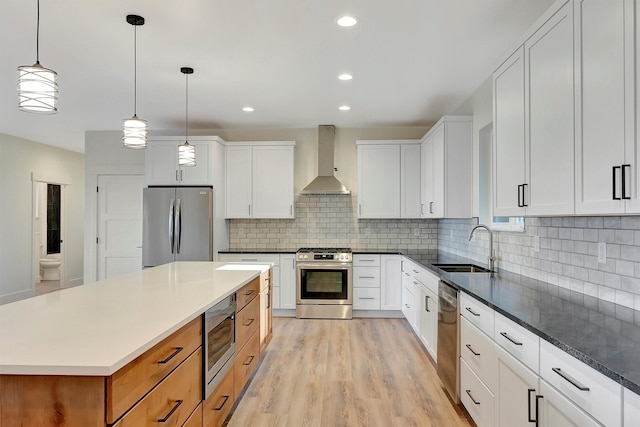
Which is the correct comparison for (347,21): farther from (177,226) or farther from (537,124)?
(177,226)

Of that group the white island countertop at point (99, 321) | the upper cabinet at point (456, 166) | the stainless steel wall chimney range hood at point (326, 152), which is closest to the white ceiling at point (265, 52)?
the upper cabinet at point (456, 166)

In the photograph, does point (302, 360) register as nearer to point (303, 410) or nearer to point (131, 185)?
point (303, 410)

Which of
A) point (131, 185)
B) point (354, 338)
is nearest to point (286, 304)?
point (354, 338)

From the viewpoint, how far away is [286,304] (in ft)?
17.2

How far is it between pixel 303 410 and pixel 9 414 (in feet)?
6.35

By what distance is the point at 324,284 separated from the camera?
514cm

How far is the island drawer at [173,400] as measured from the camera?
136cm

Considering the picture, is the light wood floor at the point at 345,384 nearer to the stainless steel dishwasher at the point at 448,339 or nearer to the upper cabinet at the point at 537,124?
the stainless steel dishwasher at the point at 448,339

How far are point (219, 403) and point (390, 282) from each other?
10.8 feet

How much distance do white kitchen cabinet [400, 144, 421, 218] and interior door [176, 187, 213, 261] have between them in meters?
2.62

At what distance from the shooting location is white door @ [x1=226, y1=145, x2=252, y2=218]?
216 inches

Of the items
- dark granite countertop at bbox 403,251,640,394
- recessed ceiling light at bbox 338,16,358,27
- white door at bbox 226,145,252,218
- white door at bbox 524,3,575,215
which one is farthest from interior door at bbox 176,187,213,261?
white door at bbox 524,3,575,215

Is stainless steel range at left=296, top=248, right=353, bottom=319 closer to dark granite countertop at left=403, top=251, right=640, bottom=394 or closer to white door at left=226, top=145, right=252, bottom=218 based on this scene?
white door at left=226, top=145, right=252, bottom=218

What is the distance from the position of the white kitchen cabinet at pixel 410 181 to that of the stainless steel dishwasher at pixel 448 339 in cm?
234
